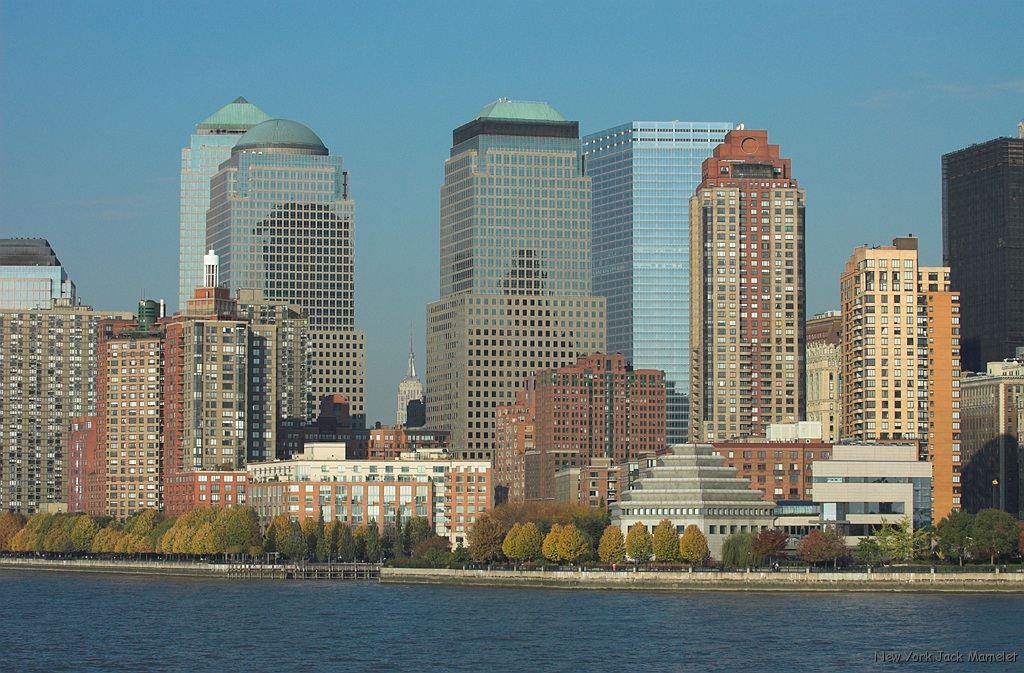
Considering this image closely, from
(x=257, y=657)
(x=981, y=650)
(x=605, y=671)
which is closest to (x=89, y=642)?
(x=257, y=657)

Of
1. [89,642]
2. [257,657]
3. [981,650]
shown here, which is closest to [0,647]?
[89,642]

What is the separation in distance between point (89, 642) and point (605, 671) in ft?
173

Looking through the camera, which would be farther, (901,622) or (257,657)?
(901,622)

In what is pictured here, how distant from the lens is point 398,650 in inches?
7288

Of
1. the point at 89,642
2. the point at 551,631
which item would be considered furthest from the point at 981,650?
the point at 89,642

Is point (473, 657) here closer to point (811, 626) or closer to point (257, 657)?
point (257, 657)

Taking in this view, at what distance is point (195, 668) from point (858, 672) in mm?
53746

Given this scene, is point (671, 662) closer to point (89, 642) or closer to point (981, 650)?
point (981, 650)

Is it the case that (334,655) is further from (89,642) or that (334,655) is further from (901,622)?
(901,622)

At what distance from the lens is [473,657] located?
17912cm

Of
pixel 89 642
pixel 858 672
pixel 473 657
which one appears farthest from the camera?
pixel 89 642

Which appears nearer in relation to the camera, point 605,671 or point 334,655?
point 605,671

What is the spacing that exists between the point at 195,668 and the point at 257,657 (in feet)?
27.9

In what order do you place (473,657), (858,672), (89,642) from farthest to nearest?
(89,642), (473,657), (858,672)
